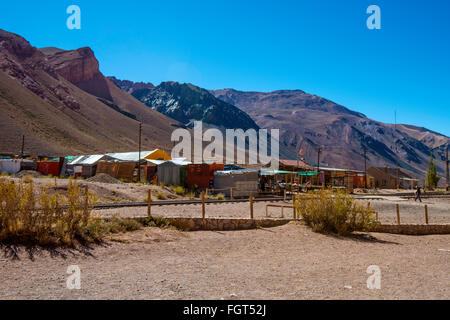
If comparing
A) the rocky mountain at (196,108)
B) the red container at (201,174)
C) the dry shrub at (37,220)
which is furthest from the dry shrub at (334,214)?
the rocky mountain at (196,108)

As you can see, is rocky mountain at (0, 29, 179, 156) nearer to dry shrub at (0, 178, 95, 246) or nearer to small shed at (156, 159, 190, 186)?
small shed at (156, 159, 190, 186)

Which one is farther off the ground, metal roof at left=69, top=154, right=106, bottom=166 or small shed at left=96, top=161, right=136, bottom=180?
metal roof at left=69, top=154, right=106, bottom=166

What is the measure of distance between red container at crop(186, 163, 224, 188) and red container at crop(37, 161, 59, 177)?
15.6m

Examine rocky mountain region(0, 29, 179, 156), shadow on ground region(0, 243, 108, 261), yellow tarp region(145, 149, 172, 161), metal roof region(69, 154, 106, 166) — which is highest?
rocky mountain region(0, 29, 179, 156)

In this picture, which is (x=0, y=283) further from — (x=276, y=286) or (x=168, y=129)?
(x=168, y=129)

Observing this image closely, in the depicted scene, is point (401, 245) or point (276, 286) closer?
point (276, 286)

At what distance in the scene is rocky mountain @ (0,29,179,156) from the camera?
64375 mm

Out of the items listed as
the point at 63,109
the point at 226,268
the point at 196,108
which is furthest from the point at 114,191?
the point at 196,108

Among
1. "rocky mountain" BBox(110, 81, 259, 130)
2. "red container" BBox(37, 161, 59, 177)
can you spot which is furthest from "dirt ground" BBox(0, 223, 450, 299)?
"rocky mountain" BBox(110, 81, 259, 130)

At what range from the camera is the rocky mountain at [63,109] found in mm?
64375

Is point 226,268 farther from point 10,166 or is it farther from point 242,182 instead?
point 10,166
